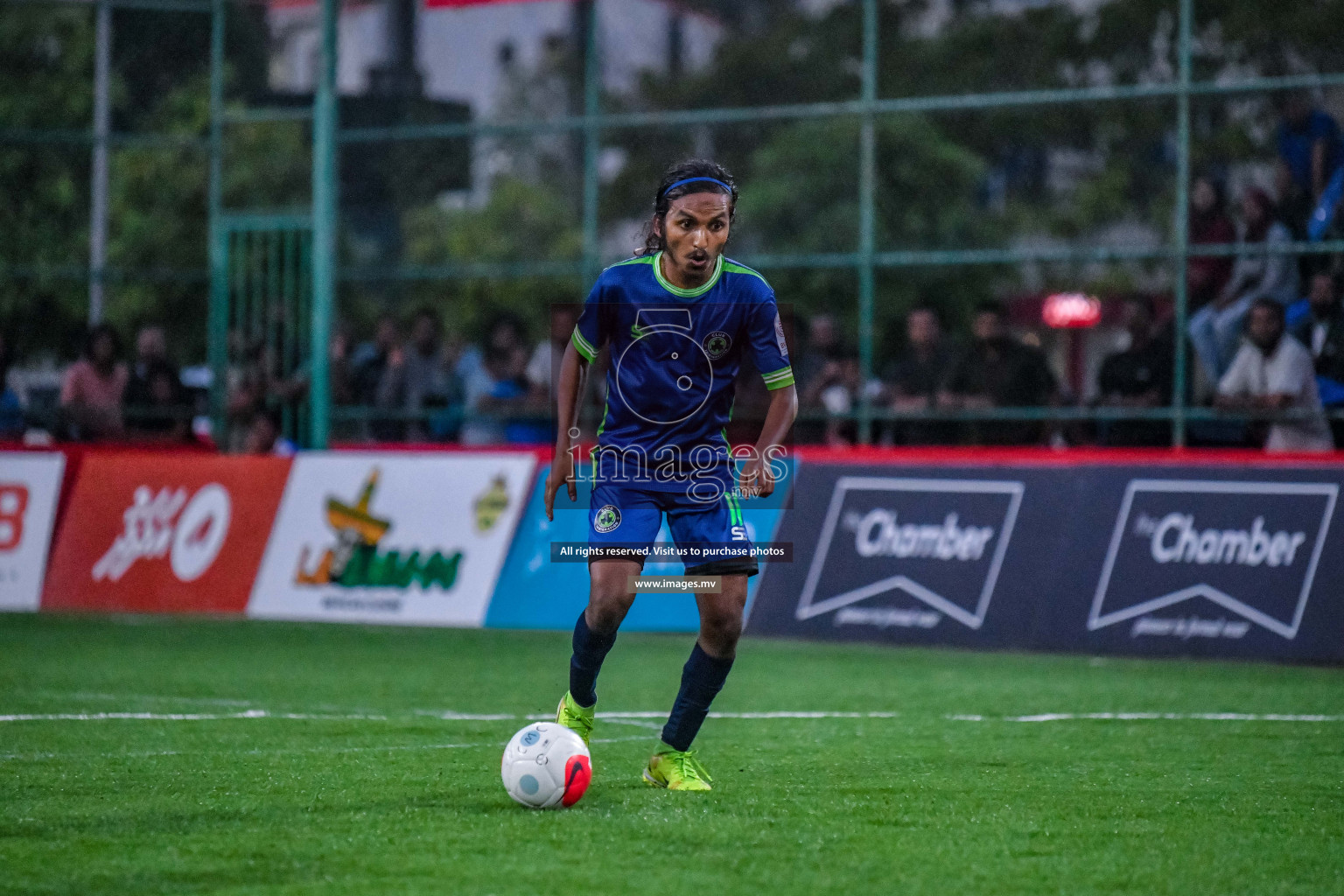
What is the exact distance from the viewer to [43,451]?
51.5 ft

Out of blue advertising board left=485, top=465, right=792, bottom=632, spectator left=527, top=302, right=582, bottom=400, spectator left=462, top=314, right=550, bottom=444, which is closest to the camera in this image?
blue advertising board left=485, top=465, right=792, bottom=632

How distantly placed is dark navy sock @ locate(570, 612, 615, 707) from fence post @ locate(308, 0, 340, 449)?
10320 millimetres

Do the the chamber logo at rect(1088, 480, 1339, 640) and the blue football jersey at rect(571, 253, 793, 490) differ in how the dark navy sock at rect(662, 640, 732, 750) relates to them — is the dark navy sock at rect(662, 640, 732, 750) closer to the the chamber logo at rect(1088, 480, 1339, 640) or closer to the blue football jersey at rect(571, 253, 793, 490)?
the blue football jersey at rect(571, 253, 793, 490)

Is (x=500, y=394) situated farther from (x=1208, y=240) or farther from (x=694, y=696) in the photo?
(x=694, y=696)

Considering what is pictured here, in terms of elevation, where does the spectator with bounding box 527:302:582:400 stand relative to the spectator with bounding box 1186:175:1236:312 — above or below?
below

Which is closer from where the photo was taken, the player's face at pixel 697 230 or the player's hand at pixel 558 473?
the player's face at pixel 697 230

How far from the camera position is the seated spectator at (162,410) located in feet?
56.2

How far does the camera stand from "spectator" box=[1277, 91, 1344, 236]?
12992 millimetres

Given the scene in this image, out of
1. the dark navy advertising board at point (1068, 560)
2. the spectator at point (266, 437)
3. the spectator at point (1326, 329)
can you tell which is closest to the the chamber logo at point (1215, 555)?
the dark navy advertising board at point (1068, 560)

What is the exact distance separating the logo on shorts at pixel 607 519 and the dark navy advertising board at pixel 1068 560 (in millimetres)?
6228

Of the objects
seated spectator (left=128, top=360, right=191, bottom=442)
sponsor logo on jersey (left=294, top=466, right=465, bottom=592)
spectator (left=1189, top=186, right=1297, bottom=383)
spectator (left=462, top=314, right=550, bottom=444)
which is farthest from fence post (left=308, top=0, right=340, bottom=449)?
spectator (left=1189, top=186, right=1297, bottom=383)

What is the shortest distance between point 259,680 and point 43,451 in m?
5.94

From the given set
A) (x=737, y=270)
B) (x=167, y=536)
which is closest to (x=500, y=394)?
(x=167, y=536)

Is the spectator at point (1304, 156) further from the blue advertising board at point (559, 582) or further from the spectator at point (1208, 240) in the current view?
the blue advertising board at point (559, 582)
